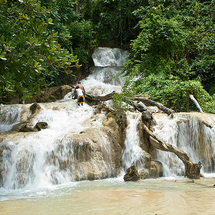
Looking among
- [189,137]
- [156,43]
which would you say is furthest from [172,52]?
[189,137]

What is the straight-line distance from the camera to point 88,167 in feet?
25.7

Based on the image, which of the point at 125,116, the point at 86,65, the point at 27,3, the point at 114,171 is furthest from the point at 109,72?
the point at 27,3

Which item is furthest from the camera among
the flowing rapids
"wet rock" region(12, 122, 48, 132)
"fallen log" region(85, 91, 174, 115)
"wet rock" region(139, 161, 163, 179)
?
"fallen log" region(85, 91, 174, 115)

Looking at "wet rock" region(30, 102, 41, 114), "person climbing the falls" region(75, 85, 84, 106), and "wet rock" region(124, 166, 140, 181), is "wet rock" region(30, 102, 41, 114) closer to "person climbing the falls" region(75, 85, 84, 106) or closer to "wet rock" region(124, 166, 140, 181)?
"person climbing the falls" region(75, 85, 84, 106)

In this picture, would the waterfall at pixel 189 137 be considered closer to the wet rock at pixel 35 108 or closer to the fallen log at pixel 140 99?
the fallen log at pixel 140 99

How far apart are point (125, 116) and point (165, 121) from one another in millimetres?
1795

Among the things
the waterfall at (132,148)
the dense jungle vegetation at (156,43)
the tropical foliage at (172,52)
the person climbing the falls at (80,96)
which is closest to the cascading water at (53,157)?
the waterfall at (132,148)

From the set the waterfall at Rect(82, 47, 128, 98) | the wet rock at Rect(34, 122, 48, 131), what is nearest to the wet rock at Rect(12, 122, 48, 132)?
the wet rock at Rect(34, 122, 48, 131)

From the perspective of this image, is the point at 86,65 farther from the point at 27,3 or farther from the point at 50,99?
the point at 27,3

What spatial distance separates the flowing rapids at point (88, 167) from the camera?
454 centimetres

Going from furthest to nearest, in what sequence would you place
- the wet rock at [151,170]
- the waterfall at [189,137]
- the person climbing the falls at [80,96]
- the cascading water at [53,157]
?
the person climbing the falls at [80,96]
the waterfall at [189,137]
the wet rock at [151,170]
the cascading water at [53,157]

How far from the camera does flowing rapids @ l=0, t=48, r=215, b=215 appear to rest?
4535 millimetres

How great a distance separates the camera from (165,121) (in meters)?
10.2

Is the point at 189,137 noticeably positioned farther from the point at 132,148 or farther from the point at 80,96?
the point at 80,96
